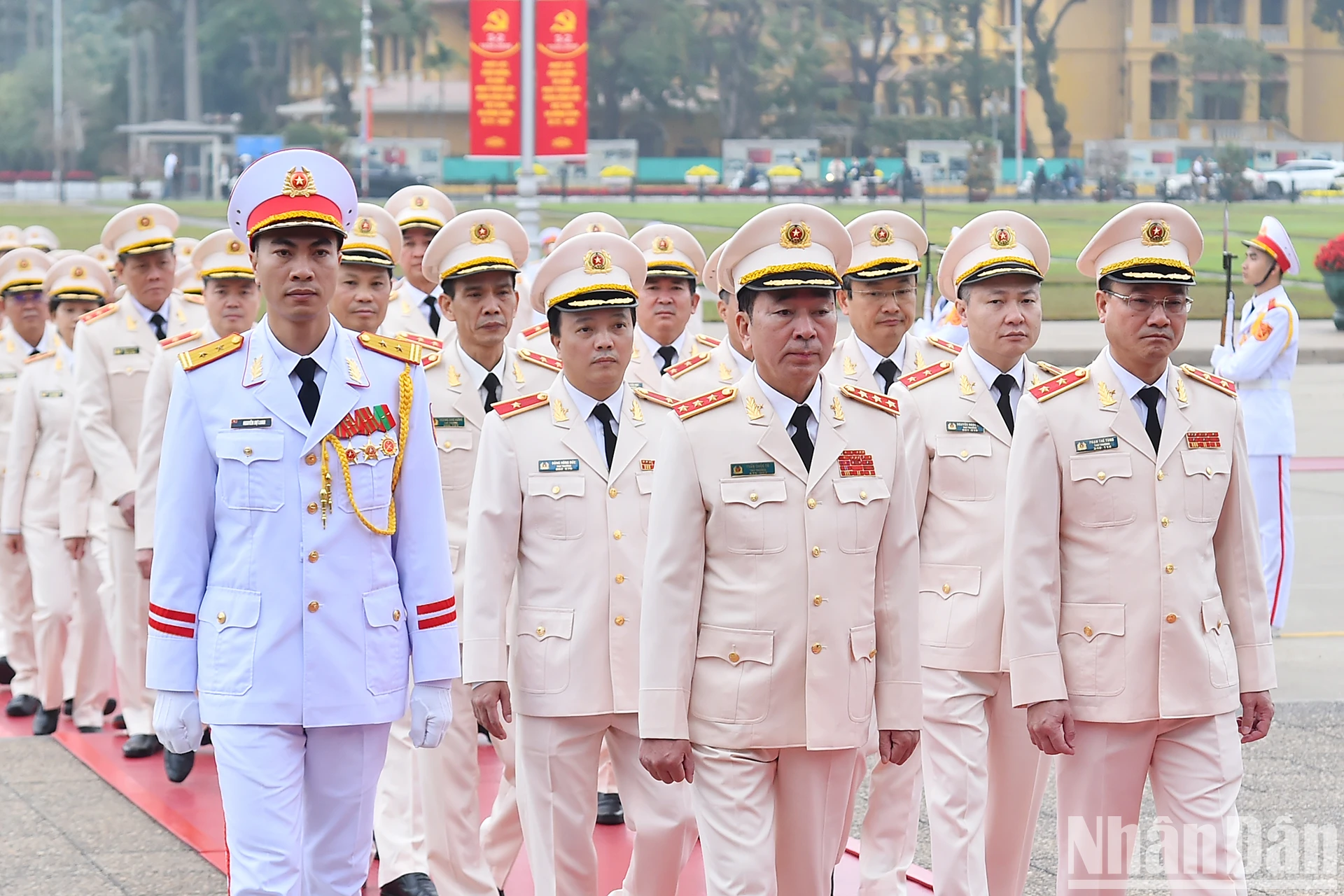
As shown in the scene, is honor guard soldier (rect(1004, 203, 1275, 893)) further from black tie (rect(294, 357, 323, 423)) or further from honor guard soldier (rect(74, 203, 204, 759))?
honor guard soldier (rect(74, 203, 204, 759))

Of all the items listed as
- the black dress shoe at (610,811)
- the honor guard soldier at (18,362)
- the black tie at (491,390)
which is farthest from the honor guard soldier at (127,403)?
the black tie at (491,390)

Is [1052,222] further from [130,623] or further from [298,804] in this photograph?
[298,804]

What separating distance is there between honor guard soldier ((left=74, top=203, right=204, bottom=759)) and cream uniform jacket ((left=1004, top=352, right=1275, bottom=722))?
14.5 ft

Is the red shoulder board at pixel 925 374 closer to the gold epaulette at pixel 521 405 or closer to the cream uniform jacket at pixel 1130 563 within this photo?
the cream uniform jacket at pixel 1130 563

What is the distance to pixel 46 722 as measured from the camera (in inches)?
336

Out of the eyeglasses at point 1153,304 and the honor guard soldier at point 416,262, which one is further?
the honor guard soldier at point 416,262

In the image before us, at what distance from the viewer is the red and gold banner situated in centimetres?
2330

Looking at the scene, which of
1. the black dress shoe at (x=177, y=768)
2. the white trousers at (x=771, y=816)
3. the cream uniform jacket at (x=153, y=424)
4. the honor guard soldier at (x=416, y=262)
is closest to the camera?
the white trousers at (x=771, y=816)

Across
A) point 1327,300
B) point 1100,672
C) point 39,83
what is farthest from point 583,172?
point 1100,672

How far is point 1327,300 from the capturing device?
35.7 meters

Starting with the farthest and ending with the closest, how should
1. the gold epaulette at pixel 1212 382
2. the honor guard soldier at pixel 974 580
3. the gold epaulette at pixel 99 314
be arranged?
the gold epaulette at pixel 99 314 → the honor guard soldier at pixel 974 580 → the gold epaulette at pixel 1212 382

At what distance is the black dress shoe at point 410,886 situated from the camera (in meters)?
5.87

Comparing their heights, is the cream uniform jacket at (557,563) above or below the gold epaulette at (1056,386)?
below

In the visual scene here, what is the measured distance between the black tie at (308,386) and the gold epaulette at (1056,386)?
1.80 metres
